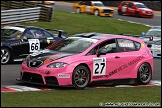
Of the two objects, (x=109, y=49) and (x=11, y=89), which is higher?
(x=109, y=49)

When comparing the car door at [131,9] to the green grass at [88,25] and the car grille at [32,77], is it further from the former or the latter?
the car grille at [32,77]

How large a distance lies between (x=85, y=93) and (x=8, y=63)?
20.3 ft

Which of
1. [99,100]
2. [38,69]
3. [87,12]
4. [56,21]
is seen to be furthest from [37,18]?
[99,100]

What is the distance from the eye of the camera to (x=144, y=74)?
40.4 ft

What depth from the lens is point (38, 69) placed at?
35.1 feet

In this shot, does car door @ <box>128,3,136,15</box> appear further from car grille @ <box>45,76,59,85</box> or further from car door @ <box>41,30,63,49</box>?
car grille @ <box>45,76,59,85</box>

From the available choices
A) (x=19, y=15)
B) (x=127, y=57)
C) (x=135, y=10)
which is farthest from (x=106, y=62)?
(x=135, y=10)

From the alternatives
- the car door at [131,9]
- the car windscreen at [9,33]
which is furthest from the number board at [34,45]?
the car door at [131,9]

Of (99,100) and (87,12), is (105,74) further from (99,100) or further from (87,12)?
(87,12)

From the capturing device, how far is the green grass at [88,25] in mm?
29797

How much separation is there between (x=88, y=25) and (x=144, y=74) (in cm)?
2012

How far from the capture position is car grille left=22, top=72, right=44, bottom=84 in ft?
35.3

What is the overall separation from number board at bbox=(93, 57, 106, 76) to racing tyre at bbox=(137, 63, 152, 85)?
1222 millimetres

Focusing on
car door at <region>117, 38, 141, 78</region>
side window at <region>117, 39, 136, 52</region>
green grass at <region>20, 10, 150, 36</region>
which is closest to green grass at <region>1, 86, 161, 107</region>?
car door at <region>117, 38, 141, 78</region>
